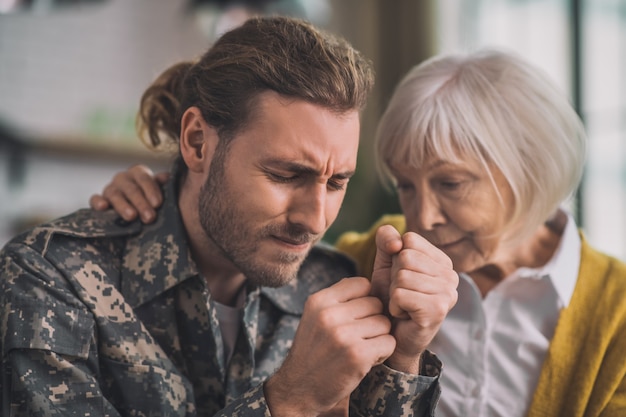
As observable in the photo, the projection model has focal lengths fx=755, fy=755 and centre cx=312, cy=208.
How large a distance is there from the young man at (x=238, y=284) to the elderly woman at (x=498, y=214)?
0.52 feet

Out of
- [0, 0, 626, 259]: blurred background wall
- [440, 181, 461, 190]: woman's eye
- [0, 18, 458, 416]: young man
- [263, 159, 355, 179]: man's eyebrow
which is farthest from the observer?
[0, 0, 626, 259]: blurred background wall

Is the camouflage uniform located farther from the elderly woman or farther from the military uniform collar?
the elderly woman

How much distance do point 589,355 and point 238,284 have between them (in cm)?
66

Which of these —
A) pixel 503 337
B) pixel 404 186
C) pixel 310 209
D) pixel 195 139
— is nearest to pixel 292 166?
pixel 310 209

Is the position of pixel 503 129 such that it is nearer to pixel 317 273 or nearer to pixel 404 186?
pixel 404 186

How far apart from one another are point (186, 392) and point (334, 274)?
43 centimetres

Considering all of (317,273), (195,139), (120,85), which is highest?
(195,139)

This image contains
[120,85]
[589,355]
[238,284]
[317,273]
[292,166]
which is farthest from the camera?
[120,85]

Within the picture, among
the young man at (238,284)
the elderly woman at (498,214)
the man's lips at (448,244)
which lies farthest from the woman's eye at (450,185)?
the young man at (238,284)

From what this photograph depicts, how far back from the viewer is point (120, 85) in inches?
176

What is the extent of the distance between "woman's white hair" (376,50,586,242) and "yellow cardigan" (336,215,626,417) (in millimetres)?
180

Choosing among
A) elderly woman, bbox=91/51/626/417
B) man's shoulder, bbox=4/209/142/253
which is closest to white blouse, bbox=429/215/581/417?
elderly woman, bbox=91/51/626/417

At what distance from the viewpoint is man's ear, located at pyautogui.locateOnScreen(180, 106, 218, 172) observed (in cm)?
137

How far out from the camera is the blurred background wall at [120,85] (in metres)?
4.01
